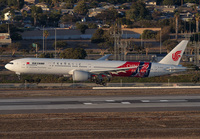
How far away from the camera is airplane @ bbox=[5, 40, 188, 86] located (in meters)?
49.3

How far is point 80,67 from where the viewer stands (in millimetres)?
50031

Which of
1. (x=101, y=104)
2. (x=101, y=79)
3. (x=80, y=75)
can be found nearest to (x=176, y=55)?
(x=101, y=79)

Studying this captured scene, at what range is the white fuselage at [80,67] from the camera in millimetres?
49406

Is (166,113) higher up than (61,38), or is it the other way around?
(61,38)

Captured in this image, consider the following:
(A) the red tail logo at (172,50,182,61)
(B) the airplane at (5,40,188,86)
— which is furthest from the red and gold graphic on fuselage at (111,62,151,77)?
(A) the red tail logo at (172,50,182,61)

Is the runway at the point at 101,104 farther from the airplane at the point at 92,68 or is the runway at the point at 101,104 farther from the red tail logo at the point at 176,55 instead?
the red tail logo at the point at 176,55

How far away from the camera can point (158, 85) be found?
1845 inches

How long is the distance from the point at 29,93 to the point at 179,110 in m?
17.1

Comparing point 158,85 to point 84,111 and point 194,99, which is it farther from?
point 84,111

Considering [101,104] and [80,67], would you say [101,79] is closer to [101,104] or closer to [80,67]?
[80,67]

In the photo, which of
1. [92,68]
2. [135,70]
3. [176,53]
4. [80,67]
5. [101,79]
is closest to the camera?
[101,79]

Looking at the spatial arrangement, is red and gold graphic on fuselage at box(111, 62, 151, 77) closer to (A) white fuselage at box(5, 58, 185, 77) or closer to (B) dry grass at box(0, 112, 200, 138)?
(A) white fuselage at box(5, 58, 185, 77)

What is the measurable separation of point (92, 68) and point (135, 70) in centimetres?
600

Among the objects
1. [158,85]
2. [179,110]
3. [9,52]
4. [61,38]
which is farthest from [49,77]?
[61,38]
